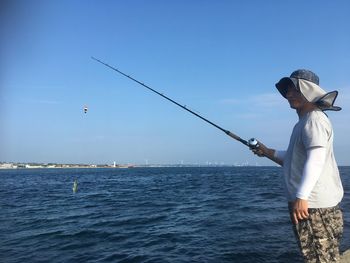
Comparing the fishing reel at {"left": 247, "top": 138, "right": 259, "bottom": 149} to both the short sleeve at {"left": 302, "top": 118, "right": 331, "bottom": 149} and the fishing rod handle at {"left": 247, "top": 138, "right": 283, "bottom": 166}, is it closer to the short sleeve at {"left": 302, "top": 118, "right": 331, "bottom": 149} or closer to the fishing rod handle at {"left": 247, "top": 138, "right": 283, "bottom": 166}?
the fishing rod handle at {"left": 247, "top": 138, "right": 283, "bottom": 166}

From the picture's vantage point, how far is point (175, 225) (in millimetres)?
15047

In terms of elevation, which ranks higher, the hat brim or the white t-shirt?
the hat brim

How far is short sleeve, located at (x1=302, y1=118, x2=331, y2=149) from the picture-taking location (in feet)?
10.9

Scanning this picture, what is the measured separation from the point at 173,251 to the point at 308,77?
864 centimetres

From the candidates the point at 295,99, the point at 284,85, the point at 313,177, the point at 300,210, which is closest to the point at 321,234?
the point at 300,210


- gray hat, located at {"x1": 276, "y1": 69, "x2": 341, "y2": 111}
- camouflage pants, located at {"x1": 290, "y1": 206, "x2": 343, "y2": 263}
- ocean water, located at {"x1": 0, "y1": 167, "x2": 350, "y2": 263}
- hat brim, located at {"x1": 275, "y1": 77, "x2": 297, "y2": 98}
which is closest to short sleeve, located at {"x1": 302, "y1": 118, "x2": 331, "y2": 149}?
gray hat, located at {"x1": 276, "y1": 69, "x2": 341, "y2": 111}

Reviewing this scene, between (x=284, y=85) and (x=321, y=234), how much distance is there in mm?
1435

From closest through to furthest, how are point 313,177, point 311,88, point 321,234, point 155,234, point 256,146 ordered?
point 313,177 < point 321,234 < point 311,88 < point 256,146 < point 155,234

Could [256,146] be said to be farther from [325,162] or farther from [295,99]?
[325,162]

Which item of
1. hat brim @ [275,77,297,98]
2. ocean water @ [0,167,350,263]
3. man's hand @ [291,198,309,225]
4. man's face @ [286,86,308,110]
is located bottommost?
ocean water @ [0,167,350,263]

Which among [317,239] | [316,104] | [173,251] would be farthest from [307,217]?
[173,251]

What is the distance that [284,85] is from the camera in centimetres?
383

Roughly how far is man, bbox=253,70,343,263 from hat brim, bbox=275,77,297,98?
1.6 inches

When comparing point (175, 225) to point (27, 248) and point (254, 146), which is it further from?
point (254, 146)
